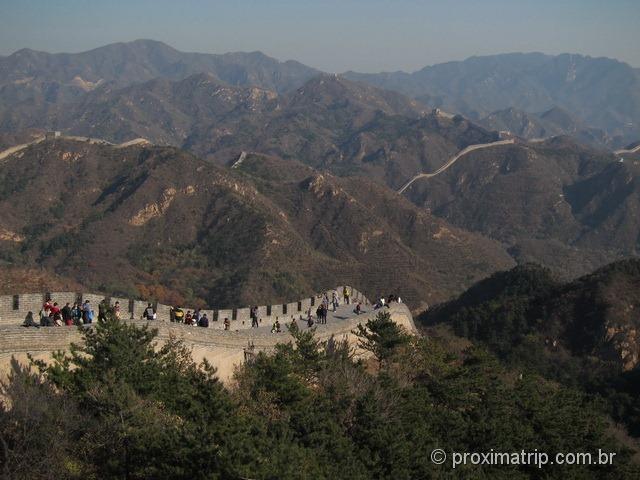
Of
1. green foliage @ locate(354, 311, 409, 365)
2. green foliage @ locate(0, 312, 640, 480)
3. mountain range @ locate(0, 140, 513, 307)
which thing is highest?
mountain range @ locate(0, 140, 513, 307)

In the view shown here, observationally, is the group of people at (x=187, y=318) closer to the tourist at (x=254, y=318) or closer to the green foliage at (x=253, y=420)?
the green foliage at (x=253, y=420)

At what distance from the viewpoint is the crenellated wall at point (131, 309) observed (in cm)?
2280

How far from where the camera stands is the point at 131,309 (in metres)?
26.2

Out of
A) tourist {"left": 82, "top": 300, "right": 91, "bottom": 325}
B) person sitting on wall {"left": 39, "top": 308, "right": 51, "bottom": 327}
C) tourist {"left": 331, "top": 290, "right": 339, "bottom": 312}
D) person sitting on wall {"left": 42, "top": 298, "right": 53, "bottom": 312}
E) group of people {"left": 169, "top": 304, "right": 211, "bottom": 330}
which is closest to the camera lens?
person sitting on wall {"left": 39, "top": 308, "right": 51, "bottom": 327}

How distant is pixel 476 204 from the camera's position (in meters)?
192

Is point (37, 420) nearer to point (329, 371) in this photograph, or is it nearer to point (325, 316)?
→ point (329, 371)

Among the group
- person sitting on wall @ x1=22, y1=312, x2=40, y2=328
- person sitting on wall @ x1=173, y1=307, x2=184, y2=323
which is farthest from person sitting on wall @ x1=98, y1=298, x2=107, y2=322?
person sitting on wall @ x1=173, y1=307, x2=184, y2=323

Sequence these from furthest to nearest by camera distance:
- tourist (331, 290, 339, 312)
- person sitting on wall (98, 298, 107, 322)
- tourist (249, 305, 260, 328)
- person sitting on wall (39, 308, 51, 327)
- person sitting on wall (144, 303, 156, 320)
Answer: tourist (331, 290, 339, 312) < tourist (249, 305, 260, 328) < person sitting on wall (144, 303, 156, 320) < person sitting on wall (39, 308, 51, 327) < person sitting on wall (98, 298, 107, 322)

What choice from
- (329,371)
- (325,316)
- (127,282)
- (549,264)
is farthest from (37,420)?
(549,264)

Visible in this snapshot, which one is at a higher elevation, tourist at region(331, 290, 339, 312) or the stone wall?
tourist at region(331, 290, 339, 312)

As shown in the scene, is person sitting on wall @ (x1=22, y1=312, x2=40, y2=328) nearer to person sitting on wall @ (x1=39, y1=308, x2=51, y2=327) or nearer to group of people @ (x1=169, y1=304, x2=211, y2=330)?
person sitting on wall @ (x1=39, y1=308, x2=51, y2=327)

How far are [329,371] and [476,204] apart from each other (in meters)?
172

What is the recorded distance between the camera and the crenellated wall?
898 inches

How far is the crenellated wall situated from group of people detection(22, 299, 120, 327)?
1.07 feet
